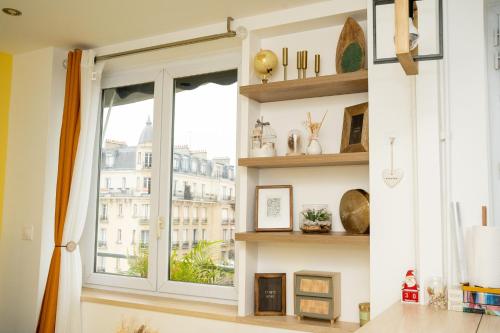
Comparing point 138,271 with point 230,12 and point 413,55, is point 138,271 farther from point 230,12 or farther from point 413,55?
point 413,55

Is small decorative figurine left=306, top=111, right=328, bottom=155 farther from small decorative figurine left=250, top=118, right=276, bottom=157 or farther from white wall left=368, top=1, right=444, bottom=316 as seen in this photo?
white wall left=368, top=1, right=444, bottom=316

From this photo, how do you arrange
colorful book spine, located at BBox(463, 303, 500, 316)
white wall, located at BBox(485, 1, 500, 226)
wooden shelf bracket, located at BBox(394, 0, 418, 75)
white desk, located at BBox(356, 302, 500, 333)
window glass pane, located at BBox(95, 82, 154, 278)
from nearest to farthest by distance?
1. wooden shelf bracket, located at BBox(394, 0, 418, 75)
2. white desk, located at BBox(356, 302, 500, 333)
3. colorful book spine, located at BBox(463, 303, 500, 316)
4. white wall, located at BBox(485, 1, 500, 226)
5. window glass pane, located at BBox(95, 82, 154, 278)

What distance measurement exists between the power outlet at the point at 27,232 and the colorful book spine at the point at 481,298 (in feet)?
9.57

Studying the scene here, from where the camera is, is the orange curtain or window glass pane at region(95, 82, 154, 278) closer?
the orange curtain

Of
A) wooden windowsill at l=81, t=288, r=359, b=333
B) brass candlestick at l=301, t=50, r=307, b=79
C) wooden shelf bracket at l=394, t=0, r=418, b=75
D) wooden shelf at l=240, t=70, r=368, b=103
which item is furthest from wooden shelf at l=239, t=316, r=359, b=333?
wooden shelf bracket at l=394, t=0, r=418, b=75

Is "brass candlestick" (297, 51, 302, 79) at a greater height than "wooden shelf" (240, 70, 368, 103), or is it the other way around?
"brass candlestick" (297, 51, 302, 79)

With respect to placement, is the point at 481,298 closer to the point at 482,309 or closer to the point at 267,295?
the point at 482,309

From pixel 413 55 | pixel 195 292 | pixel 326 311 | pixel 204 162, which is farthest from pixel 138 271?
pixel 413 55

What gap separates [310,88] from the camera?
2.72 m

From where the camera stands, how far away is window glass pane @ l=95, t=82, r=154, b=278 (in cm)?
356

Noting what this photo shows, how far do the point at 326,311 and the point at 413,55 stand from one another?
155cm

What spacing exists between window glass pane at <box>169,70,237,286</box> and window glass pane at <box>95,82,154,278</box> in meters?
0.27

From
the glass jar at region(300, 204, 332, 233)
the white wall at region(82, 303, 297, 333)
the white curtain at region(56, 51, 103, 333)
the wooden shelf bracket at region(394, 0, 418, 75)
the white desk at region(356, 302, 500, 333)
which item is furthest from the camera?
the white curtain at region(56, 51, 103, 333)

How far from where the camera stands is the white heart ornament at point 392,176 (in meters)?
2.29
